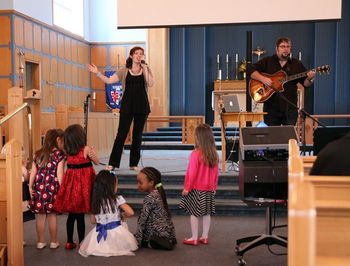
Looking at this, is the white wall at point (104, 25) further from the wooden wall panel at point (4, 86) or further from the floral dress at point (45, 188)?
the floral dress at point (45, 188)

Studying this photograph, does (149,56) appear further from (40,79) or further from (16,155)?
(16,155)

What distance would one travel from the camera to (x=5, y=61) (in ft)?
32.7

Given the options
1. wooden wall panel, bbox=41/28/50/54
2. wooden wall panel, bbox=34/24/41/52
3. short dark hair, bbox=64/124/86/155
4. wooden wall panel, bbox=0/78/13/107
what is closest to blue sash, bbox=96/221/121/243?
short dark hair, bbox=64/124/86/155

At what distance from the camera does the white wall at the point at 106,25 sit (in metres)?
13.7

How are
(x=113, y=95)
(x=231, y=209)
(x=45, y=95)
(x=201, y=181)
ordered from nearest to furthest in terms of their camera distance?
(x=201, y=181)
(x=231, y=209)
(x=45, y=95)
(x=113, y=95)

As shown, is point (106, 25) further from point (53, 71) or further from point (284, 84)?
point (284, 84)

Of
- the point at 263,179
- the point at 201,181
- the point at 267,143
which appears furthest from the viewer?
the point at 201,181

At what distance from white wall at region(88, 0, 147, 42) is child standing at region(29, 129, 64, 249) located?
9883 millimetres

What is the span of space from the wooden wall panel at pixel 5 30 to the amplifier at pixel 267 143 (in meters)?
7.69

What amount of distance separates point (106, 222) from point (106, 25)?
10657 mm

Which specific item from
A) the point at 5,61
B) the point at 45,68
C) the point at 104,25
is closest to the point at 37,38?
the point at 45,68

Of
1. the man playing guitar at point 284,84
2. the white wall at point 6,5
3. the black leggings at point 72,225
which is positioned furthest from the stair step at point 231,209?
the white wall at point 6,5

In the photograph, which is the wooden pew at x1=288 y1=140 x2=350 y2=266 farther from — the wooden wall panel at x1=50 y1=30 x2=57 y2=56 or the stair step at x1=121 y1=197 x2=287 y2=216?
the wooden wall panel at x1=50 y1=30 x2=57 y2=56

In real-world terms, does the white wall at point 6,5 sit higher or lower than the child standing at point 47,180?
higher
